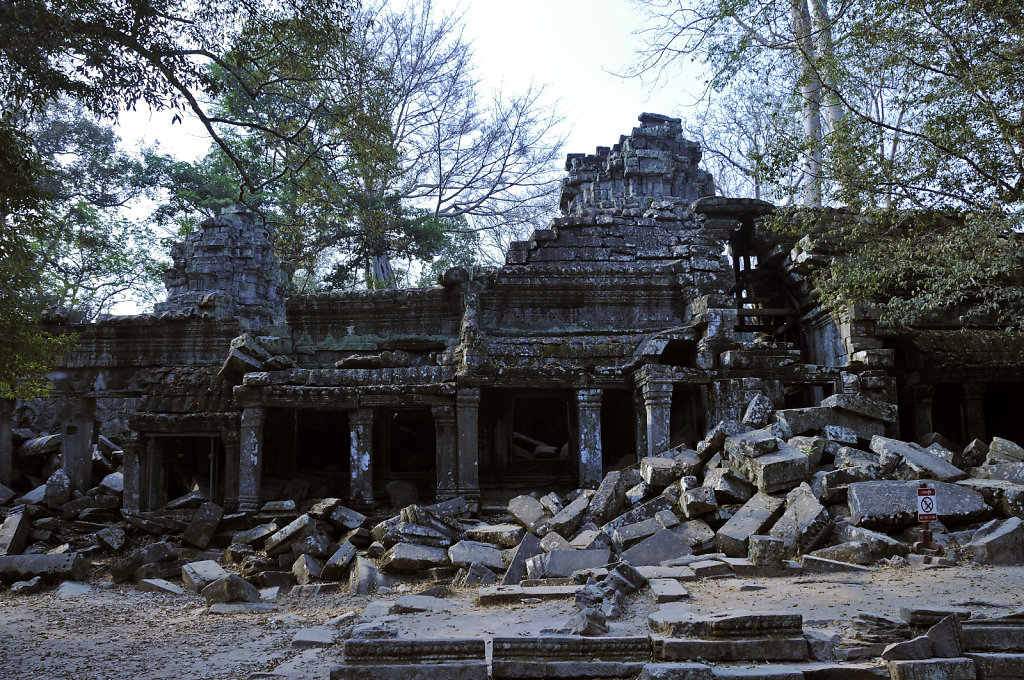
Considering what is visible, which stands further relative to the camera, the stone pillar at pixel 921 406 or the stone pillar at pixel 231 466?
the stone pillar at pixel 921 406

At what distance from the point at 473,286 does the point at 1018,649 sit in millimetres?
8948

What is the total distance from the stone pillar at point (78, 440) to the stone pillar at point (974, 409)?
45.5ft

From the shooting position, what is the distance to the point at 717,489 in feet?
25.7

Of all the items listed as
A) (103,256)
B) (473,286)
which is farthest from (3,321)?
(103,256)

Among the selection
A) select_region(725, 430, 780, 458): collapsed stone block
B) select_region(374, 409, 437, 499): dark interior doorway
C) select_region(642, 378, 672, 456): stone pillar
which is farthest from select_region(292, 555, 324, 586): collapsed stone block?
select_region(725, 430, 780, 458): collapsed stone block

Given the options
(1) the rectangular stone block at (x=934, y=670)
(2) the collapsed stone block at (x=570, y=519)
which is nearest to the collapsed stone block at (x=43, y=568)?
(2) the collapsed stone block at (x=570, y=519)

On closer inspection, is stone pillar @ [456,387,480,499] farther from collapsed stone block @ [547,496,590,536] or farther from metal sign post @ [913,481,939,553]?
metal sign post @ [913,481,939,553]

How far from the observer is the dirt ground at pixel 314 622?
16.2 ft

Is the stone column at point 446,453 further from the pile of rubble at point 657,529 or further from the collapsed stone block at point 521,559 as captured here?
the collapsed stone block at point 521,559

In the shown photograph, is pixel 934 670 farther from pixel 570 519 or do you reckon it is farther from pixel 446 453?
pixel 446 453

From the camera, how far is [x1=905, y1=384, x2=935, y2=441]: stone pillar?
37.8ft

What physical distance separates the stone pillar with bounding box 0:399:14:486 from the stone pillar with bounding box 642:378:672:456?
10.4 m

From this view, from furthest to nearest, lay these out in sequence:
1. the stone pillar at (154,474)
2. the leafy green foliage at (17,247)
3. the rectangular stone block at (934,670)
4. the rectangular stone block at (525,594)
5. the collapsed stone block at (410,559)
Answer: the stone pillar at (154,474) < the collapsed stone block at (410,559) < the leafy green foliage at (17,247) < the rectangular stone block at (525,594) < the rectangular stone block at (934,670)

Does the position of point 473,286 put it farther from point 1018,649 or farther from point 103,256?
point 103,256
